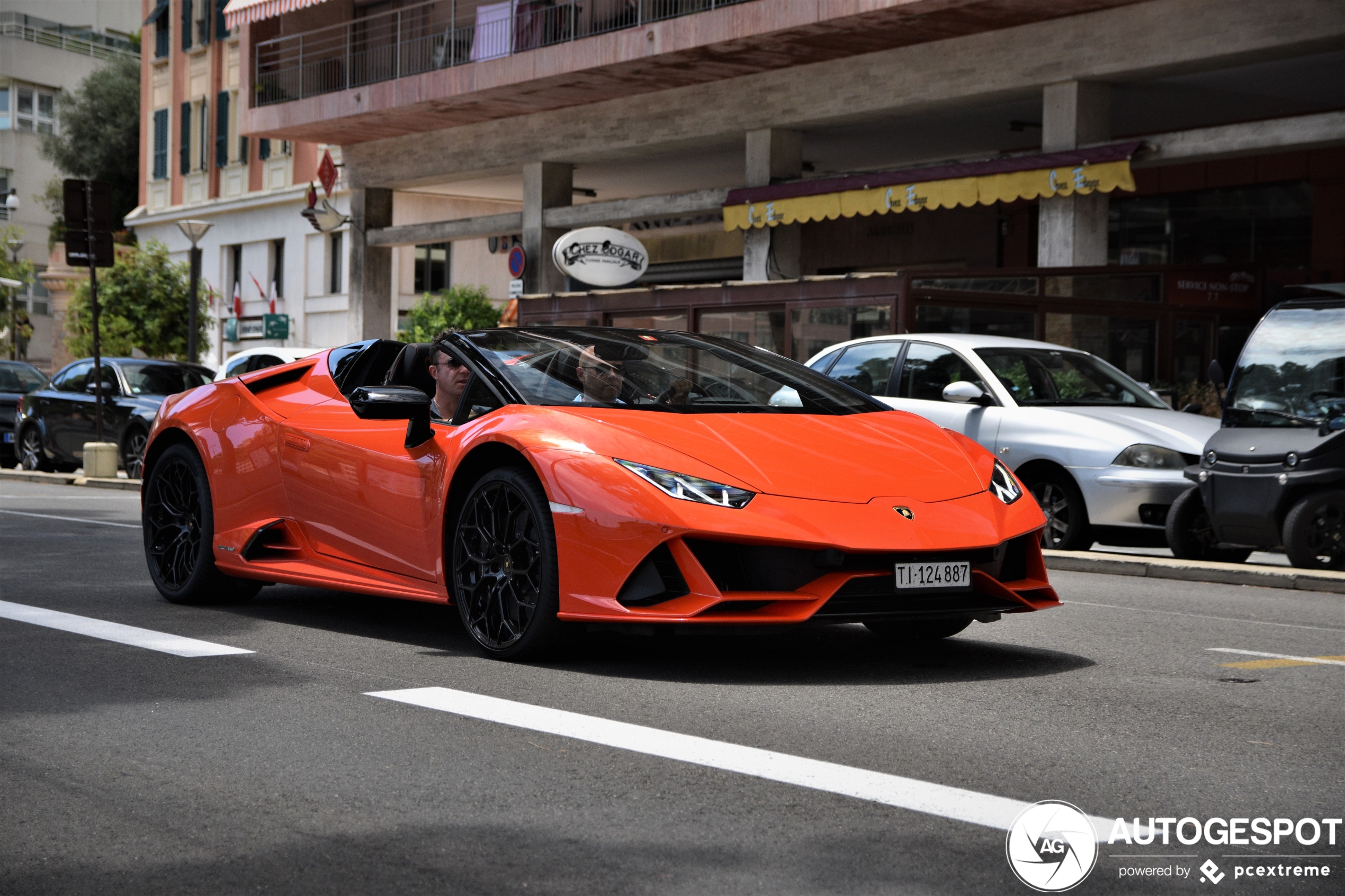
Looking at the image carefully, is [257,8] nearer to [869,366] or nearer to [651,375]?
[869,366]

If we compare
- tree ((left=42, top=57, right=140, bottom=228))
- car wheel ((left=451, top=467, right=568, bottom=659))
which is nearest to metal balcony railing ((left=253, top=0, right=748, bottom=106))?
car wheel ((left=451, top=467, right=568, bottom=659))

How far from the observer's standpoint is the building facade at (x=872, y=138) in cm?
1967

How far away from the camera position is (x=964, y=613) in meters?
6.02

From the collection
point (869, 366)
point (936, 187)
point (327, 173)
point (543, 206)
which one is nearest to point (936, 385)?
point (869, 366)

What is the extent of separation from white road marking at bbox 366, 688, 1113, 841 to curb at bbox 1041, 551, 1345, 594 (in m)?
5.44

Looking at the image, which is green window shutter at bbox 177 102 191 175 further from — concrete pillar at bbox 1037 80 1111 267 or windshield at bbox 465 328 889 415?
windshield at bbox 465 328 889 415

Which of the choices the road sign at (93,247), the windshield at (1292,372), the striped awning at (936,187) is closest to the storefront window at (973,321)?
the striped awning at (936,187)

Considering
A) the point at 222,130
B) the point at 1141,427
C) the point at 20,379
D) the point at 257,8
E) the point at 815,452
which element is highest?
the point at 257,8

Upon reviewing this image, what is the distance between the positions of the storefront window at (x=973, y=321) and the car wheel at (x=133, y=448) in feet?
33.6

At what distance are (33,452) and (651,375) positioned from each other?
1920cm

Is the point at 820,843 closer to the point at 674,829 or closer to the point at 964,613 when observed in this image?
the point at 674,829

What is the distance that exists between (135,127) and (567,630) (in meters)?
57.4

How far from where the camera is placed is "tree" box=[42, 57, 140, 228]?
58.9 m

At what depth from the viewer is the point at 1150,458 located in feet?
38.6
